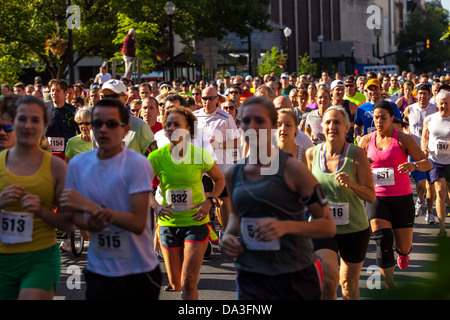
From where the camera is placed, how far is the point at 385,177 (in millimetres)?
6812

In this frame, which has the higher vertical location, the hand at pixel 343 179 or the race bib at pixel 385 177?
the hand at pixel 343 179

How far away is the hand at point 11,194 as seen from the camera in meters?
3.87

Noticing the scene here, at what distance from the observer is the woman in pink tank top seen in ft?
21.8

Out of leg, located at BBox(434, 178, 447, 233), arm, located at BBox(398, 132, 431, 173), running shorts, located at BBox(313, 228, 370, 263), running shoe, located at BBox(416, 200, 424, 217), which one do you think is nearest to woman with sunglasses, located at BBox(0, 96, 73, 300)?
running shorts, located at BBox(313, 228, 370, 263)

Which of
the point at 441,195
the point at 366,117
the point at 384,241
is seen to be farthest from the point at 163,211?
the point at 366,117

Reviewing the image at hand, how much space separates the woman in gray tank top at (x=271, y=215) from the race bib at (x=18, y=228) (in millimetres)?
1132

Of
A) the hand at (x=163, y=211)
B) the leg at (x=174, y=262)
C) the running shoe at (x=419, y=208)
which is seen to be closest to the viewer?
the hand at (x=163, y=211)

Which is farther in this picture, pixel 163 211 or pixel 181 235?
pixel 181 235

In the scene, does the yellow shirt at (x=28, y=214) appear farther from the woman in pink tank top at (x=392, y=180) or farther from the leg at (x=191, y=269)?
the woman in pink tank top at (x=392, y=180)

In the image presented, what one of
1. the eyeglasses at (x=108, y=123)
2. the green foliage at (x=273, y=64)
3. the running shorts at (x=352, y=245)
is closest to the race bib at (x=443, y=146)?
the running shorts at (x=352, y=245)

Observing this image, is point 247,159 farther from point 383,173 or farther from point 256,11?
point 256,11

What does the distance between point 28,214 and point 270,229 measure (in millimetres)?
1446

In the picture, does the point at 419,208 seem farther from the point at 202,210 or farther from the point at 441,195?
the point at 202,210

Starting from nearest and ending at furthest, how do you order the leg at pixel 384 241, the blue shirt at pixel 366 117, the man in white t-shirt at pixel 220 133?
the leg at pixel 384 241, the man in white t-shirt at pixel 220 133, the blue shirt at pixel 366 117
